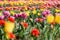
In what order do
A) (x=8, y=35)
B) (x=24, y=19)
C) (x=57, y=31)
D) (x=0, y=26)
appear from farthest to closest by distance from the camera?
(x=24, y=19)
(x=57, y=31)
(x=0, y=26)
(x=8, y=35)

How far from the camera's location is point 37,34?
167 cm

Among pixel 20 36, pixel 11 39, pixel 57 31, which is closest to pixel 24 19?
pixel 57 31

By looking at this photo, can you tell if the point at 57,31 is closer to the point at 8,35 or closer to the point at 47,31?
the point at 47,31

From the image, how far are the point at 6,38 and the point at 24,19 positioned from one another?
0.73 meters

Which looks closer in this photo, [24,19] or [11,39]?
[11,39]

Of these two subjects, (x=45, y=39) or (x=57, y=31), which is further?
(x=57, y=31)

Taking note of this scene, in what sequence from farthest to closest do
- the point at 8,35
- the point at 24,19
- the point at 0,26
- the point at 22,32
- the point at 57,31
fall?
the point at 24,19 → the point at 57,31 → the point at 22,32 → the point at 0,26 → the point at 8,35

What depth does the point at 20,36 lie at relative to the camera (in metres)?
1.73

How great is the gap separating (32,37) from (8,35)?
0.32m

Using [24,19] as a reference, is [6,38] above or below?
above

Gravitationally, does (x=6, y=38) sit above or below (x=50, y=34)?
above

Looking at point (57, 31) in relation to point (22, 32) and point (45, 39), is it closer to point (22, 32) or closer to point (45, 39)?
point (45, 39)

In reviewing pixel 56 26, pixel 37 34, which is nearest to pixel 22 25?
pixel 37 34

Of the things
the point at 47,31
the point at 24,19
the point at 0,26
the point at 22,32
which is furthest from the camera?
the point at 24,19
